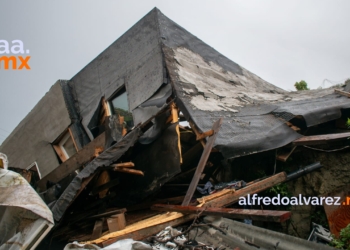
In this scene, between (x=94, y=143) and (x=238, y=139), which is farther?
(x=94, y=143)

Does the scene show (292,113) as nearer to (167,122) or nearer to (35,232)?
(167,122)

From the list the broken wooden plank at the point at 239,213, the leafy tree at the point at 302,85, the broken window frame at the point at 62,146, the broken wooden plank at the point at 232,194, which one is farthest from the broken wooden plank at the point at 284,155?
the leafy tree at the point at 302,85

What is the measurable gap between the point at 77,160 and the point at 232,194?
3213mm

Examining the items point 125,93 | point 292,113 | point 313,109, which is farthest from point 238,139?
point 125,93

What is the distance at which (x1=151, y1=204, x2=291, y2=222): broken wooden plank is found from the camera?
320 centimetres

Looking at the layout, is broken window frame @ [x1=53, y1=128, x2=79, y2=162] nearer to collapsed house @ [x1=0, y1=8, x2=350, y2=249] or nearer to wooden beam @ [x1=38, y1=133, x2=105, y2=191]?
collapsed house @ [x1=0, y1=8, x2=350, y2=249]

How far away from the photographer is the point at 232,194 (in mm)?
4395

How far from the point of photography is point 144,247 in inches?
118

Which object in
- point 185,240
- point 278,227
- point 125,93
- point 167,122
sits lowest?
point 278,227

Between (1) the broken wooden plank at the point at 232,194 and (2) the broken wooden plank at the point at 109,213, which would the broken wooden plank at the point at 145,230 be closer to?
(1) the broken wooden plank at the point at 232,194

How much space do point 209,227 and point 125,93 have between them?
5080 millimetres

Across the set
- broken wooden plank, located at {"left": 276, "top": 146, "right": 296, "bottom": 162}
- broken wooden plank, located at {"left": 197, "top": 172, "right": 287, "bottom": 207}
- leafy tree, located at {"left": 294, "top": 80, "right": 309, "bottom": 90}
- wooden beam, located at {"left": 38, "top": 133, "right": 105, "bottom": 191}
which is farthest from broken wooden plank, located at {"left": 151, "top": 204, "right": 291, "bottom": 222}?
leafy tree, located at {"left": 294, "top": 80, "right": 309, "bottom": 90}

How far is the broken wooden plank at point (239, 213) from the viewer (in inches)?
126

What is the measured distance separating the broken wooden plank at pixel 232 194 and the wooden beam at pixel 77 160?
242 cm
